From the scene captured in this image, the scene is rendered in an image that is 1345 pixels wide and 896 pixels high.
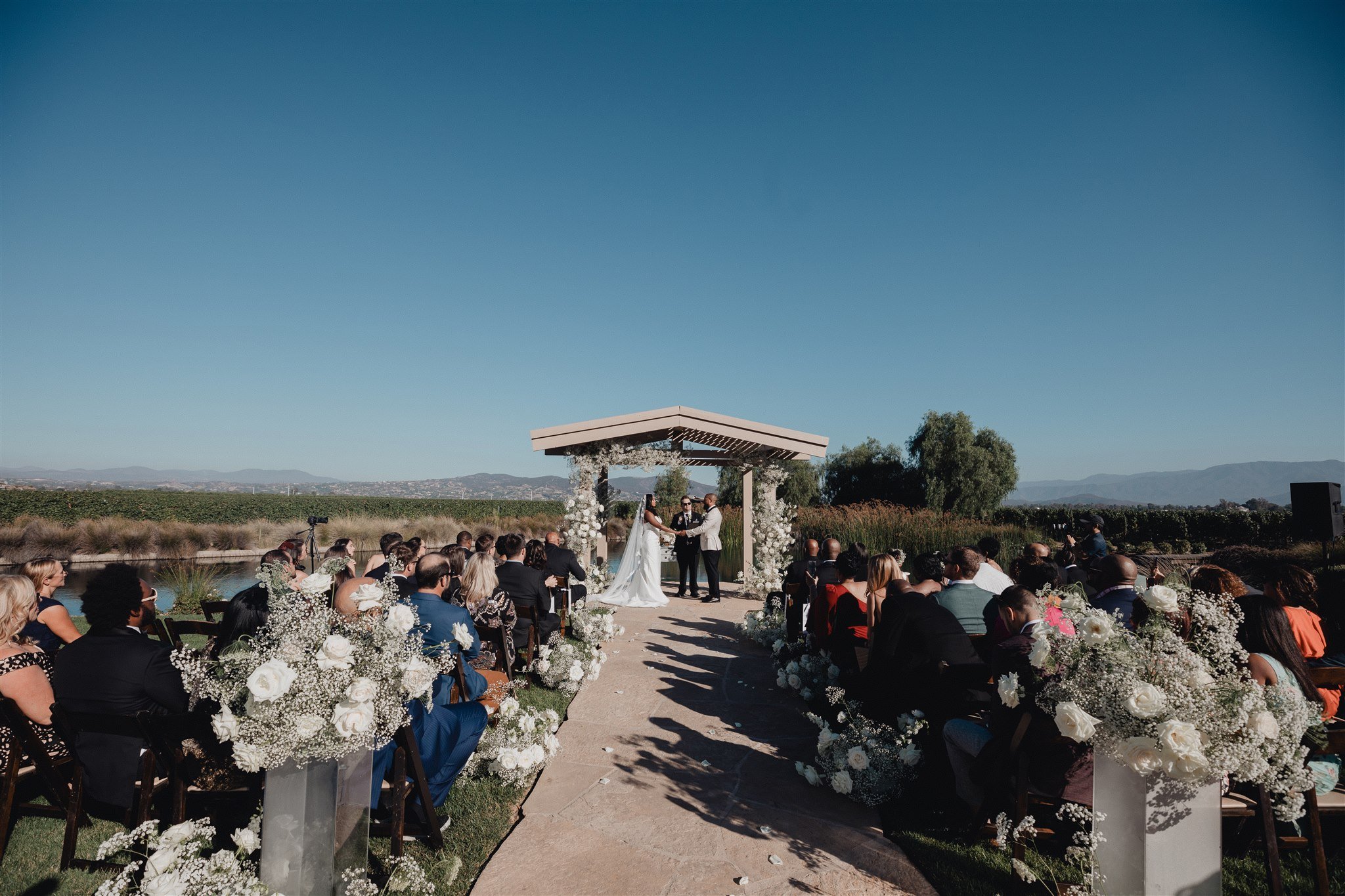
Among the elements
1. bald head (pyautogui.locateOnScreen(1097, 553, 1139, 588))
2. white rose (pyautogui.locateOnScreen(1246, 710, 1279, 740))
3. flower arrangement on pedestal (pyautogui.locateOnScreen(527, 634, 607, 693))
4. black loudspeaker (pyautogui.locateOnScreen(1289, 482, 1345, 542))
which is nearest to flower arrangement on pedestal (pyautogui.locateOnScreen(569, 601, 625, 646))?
flower arrangement on pedestal (pyautogui.locateOnScreen(527, 634, 607, 693))

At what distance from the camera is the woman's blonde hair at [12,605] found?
341 centimetres

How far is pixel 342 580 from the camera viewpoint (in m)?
5.21

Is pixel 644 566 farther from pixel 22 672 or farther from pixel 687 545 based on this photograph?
pixel 22 672

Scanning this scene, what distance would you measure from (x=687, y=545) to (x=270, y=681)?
971cm

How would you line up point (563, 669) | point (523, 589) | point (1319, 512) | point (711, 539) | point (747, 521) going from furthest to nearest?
point (747, 521) → point (711, 539) → point (1319, 512) → point (523, 589) → point (563, 669)

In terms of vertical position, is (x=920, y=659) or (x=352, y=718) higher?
(x=352, y=718)

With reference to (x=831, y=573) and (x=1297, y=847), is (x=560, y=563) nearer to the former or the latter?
(x=831, y=573)

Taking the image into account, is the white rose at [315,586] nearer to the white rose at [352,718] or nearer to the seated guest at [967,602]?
the white rose at [352,718]

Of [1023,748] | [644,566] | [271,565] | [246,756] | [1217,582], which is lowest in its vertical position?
[644,566]

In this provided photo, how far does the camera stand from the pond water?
13227mm

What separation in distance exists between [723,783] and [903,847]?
1.20 m

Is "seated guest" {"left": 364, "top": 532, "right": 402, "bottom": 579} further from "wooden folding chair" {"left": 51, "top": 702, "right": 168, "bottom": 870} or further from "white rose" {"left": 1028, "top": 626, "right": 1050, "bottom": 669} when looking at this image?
"white rose" {"left": 1028, "top": 626, "right": 1050, "bottom": 669}

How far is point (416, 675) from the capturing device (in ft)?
9.03

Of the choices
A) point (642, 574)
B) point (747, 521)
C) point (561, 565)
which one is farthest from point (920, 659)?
point (747, 521)
